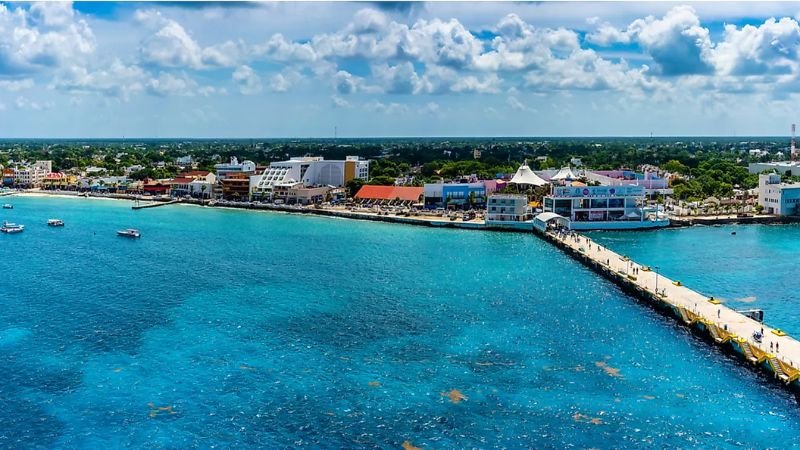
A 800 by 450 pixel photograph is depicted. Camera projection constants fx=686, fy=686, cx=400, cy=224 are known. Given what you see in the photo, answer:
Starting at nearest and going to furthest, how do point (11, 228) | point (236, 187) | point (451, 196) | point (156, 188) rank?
point (11, 228), point (451, 196), point (236, 187), point (156, 188)

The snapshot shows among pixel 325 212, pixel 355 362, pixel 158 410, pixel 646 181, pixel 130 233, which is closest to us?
pixel 158 410

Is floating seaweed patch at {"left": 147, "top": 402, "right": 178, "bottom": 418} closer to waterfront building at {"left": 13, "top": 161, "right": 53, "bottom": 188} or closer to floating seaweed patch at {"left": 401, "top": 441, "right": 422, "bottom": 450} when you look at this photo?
floating seaweed patch at {"left": 401, "top": 441, "right": 422, "bottom": 450}

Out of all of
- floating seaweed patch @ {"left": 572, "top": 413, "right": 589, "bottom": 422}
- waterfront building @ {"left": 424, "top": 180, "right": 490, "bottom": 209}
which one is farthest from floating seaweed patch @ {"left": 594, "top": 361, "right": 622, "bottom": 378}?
waterfront building @ {"left": 424, "top": 180, "right": 490, "bottom": 209}

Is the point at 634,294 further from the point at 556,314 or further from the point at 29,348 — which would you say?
the point at 29,348

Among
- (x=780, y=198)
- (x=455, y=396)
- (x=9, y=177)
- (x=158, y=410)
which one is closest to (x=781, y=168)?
(x=780, y=198)

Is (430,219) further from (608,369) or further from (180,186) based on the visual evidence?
(180,186)

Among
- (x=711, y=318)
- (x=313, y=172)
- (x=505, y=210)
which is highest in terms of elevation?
(x=313, y=172)
